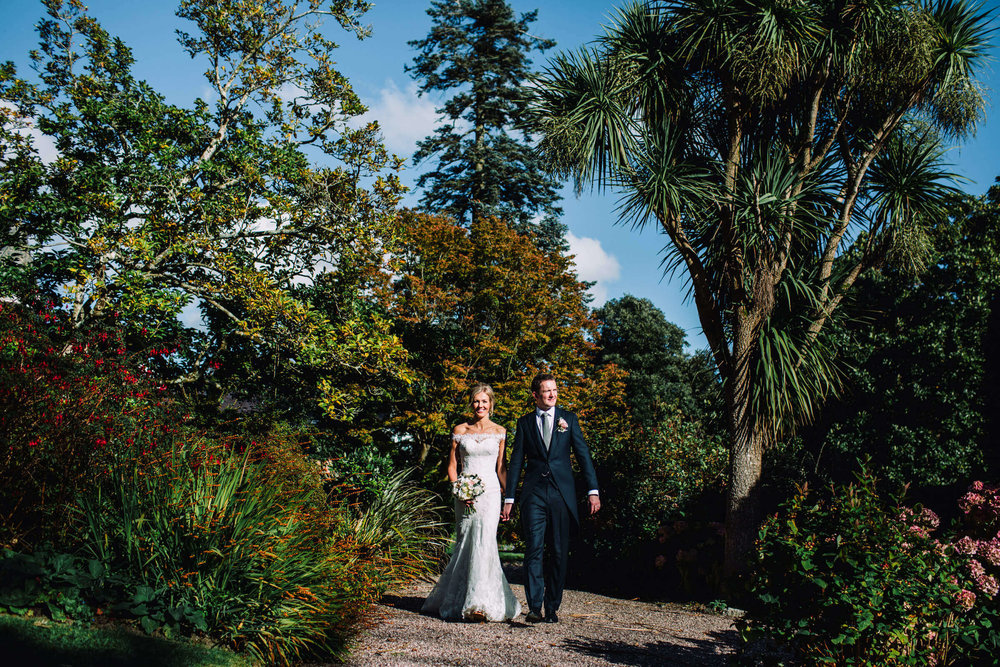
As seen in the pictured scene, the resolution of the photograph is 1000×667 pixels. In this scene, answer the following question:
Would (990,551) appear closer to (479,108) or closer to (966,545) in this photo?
(966,545)

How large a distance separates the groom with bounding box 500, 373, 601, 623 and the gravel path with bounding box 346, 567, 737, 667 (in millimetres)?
321

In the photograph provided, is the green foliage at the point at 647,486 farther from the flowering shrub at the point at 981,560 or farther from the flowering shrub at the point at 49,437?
the flowering shrub at the point at 49,437

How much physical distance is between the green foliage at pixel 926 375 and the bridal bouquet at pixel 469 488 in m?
4.42

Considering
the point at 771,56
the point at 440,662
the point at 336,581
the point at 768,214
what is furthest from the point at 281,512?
the point at 771,56

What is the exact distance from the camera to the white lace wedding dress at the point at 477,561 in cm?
542

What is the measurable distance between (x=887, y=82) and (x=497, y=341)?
6.94 metres

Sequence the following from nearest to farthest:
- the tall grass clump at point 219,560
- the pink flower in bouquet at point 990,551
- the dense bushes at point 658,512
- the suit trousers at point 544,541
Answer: the tall grass clump at point 219,560
the suit trousers at point 544,541
the pink flower in bouquet at point 990,551
the dense bushes at point 658,512

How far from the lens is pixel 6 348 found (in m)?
6.09

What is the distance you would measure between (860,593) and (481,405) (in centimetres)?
332

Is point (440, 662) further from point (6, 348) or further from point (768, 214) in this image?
point (768, 214)

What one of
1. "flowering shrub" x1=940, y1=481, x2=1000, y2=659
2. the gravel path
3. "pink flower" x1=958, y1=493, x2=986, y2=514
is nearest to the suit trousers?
the gravel path

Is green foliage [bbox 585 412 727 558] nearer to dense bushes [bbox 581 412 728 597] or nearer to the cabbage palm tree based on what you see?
dense bushes [bbox 581 412 728 597]

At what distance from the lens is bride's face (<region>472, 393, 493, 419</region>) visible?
231 inches

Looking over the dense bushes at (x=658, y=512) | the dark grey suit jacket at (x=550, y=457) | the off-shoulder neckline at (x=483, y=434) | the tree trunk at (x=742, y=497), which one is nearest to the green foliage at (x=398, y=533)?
the off-shoulder neckline at (x=483, y=434)
